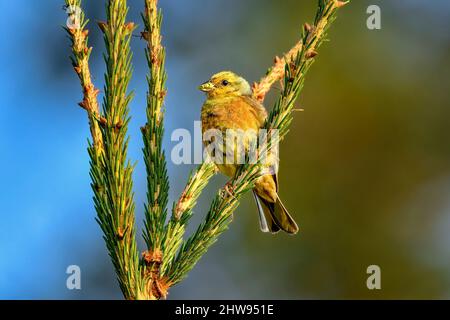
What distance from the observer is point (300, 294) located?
4.15 metres

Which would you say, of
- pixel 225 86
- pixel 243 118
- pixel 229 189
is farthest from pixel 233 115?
pixel 229 189

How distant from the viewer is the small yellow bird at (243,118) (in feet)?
11.0

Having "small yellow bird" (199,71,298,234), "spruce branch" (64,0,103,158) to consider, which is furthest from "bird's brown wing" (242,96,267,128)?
"spruce branch" (64,0,103,158)

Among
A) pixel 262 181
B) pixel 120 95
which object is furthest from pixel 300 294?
pixel 120 95

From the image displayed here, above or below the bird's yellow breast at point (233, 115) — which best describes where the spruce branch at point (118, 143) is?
below

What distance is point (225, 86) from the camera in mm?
3646

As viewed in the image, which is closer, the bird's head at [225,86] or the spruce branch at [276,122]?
the spruce branch at [276,122]

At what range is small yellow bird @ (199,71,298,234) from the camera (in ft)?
11.0

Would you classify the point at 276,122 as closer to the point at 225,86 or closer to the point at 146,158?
the point at 146,158

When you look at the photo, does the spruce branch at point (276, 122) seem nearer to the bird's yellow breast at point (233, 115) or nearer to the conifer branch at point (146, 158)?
the conifer branch at point (146, 158)

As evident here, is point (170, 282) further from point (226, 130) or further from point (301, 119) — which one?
point (301, 119)

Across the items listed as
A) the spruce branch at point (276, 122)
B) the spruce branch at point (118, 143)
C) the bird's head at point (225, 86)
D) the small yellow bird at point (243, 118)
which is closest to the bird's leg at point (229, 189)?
the spruce branch at point (276, 122)

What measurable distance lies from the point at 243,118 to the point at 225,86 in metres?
0.39

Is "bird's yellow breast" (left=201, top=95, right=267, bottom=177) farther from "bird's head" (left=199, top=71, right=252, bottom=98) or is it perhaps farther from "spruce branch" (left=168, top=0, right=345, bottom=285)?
"spruce branch" (left=168, top=0, right=345, bottom=285)
